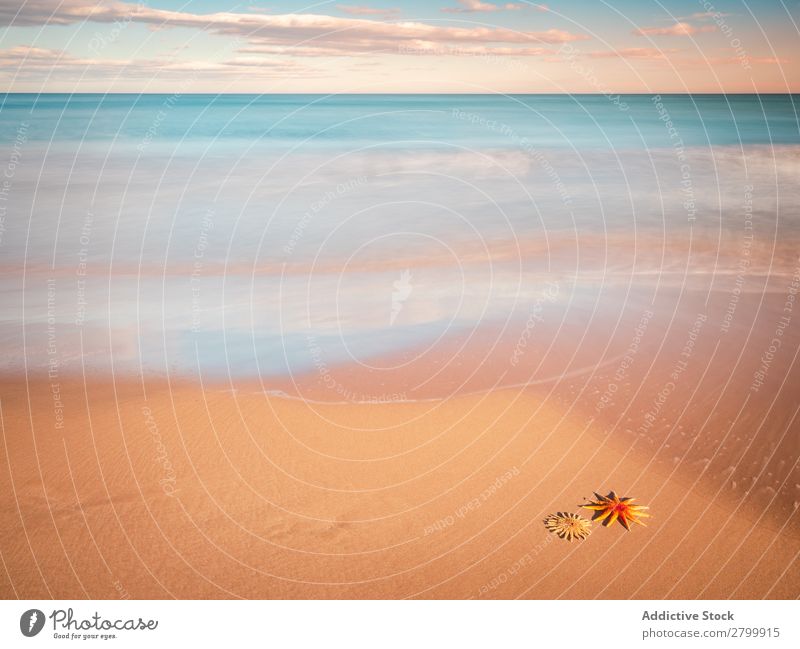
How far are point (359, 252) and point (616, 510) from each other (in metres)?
9.64

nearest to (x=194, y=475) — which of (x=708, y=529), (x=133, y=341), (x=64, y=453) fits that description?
(x=64, y=453)

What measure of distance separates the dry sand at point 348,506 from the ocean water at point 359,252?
1.41 metres

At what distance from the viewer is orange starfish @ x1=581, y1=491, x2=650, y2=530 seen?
7410mm

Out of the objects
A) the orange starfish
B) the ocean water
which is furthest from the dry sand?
the ocean water

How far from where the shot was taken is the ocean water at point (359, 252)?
37.6ft

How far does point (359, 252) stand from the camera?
16.2 meters

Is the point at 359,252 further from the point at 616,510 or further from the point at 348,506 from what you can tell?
the point at 616,510

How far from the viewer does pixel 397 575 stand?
6.82 m

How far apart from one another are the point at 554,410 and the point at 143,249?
1045cm

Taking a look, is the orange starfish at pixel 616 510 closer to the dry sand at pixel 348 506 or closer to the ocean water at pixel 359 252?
the dry sand at pixel 348 506

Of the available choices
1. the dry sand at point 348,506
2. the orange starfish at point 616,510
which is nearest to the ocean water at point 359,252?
the dry sand at point 348,506

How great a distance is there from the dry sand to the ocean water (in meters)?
1.41

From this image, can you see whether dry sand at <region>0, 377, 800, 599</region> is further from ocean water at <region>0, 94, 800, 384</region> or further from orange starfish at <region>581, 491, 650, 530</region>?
ocean water at <region>0, 94, 800, 384</region>

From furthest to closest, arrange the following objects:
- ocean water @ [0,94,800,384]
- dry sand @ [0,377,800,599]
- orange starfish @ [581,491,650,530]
Result: ocean water @ [0,94,800,384], orange starfish @ [581,491,650,530], dry sand @ [0,377,800,599]
